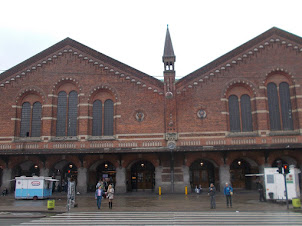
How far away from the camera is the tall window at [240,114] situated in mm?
31578

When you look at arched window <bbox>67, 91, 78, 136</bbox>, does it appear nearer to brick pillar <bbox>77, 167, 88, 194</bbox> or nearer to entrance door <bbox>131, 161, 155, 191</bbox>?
brick pillar <bbox>77, 167, 88, 194</bbox>

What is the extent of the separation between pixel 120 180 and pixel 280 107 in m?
17.1

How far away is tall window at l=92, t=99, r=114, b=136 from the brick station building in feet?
0.34

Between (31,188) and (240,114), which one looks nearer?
(31,188)

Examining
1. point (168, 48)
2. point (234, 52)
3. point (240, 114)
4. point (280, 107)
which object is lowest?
point (240, 114)

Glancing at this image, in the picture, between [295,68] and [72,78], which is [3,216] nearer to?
[72,78]

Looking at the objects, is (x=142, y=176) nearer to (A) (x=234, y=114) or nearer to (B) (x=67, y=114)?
(B) (x=67, y=114)

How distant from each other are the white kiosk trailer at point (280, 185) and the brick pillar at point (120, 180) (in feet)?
45.0

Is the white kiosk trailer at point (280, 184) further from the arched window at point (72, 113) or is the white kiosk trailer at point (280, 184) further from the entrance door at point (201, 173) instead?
the arched window at point (72, 113)

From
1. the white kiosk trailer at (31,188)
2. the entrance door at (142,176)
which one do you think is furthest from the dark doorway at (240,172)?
the white kiosk trailer at (31,188)

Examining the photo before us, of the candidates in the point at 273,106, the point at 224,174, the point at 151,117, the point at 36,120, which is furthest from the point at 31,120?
the point at 273,106

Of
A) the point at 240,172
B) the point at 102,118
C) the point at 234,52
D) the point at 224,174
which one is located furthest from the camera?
the point at 102,118

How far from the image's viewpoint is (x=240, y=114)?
105 ft

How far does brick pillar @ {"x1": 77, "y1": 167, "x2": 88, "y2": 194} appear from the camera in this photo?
1232 inches
